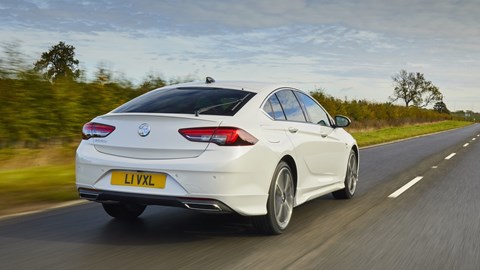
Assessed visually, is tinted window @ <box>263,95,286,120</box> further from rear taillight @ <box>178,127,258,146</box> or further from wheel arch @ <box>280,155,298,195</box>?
rear taillight @ <box>178,127,258,146</box>

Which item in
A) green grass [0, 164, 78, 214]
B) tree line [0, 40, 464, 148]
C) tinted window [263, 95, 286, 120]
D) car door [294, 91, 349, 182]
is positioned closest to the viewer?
tinted window [263, 95, 286, 120]

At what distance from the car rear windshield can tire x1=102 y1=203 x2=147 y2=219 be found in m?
1.16

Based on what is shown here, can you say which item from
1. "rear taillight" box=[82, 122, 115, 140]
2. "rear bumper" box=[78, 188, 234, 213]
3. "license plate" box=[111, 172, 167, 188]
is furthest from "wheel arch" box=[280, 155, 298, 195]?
"rear taillight" box=[82, 122, 115, 140]

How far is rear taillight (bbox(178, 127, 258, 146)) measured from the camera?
4.73 metres

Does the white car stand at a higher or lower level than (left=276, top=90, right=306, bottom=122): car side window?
lower

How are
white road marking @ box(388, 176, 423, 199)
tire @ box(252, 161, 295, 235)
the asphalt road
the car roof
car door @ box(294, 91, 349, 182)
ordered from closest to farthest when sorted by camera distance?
the asphalt road < tire @ box(252, 161, 295, 235) < the car roof < car door @ box(294, 91, 349, 182) < white road marking @ box(388, 176, 423, 199)

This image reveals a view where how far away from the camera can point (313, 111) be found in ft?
22.9

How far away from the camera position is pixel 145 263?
4230 mm

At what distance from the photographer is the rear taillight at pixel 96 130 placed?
511cm

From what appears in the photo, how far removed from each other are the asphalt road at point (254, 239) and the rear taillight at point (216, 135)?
96cm

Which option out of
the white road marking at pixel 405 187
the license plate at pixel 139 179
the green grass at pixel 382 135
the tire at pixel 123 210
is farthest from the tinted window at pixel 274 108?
the green grass at pixel 382 135

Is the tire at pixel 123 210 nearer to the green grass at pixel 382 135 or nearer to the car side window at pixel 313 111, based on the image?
the car side window at pixel 313 111

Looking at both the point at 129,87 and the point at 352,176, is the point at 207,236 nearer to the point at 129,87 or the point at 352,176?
the point at 352,176

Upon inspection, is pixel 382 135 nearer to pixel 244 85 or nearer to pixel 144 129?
pixel 244 85
